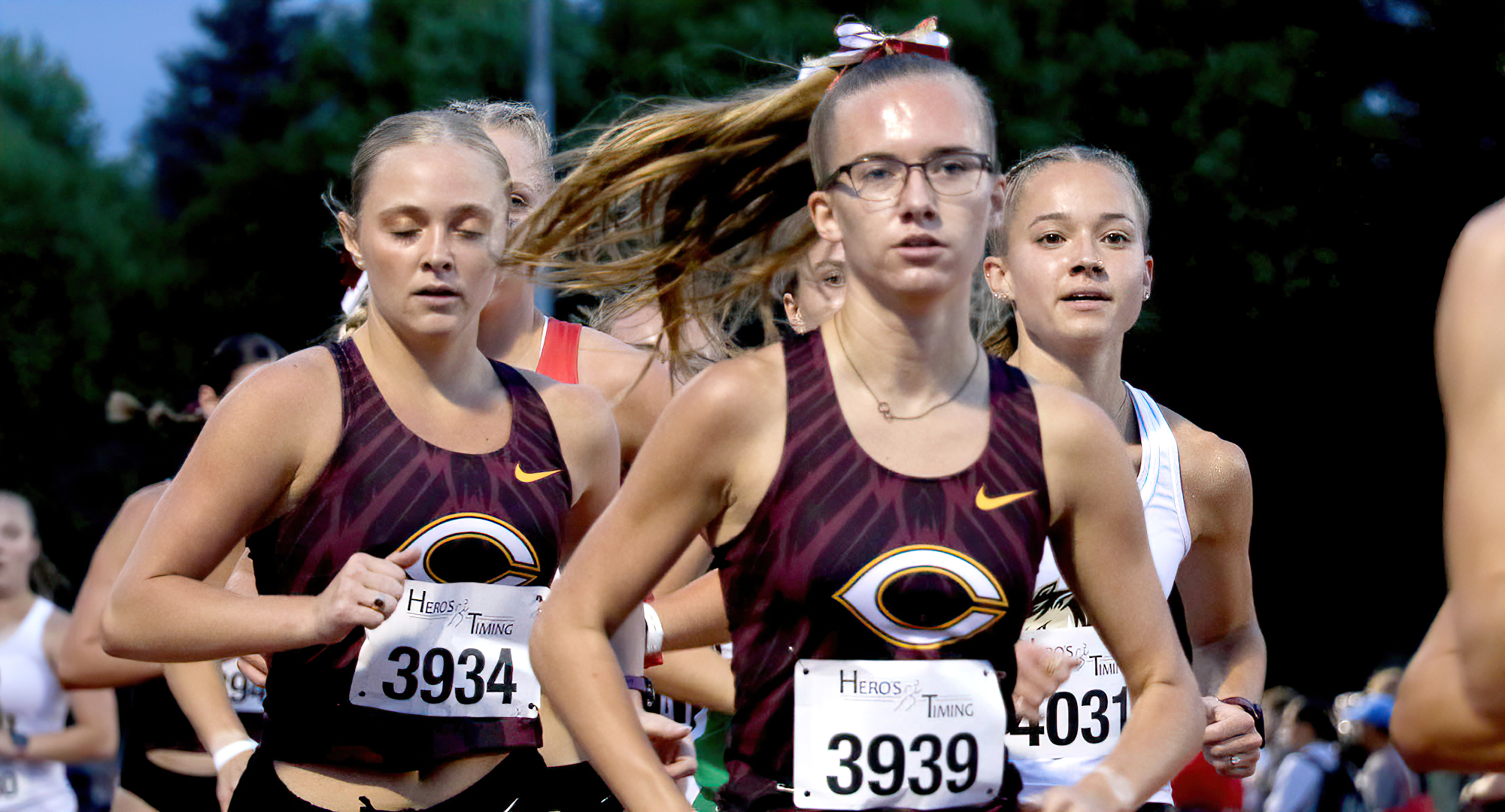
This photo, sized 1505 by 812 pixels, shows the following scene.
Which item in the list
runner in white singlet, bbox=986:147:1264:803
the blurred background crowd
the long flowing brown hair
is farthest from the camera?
the blurred background crowd

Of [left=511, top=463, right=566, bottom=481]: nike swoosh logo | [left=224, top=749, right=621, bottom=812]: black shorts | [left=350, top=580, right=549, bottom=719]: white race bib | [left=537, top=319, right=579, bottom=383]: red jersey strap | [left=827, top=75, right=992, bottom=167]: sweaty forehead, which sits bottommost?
[left=224, top=749, right=621, bottom=812]: black shorts

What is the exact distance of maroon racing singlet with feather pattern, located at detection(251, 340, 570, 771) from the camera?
3.44 meters

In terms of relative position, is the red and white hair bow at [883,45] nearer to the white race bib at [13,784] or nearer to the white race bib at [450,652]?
the white race bib at [450,652]

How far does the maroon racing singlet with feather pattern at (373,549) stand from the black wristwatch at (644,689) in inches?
11.2

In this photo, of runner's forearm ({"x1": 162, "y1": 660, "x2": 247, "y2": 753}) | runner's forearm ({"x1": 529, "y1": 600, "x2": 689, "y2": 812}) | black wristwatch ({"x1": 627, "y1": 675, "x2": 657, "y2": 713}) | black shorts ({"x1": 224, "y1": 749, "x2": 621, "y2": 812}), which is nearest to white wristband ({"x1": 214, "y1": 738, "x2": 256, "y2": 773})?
runner's forearm ({"x1": 162, "y1": 660, "x2": 247, "y2": 753})

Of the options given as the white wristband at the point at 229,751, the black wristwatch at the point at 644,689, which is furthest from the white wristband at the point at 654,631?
the white wristband at the point at 229,751

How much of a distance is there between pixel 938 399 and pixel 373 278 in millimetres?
1423

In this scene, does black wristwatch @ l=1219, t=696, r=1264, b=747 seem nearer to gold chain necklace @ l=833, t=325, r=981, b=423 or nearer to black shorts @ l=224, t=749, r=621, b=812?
gold chain necklace @ l=833, t=325, r=981, b=423

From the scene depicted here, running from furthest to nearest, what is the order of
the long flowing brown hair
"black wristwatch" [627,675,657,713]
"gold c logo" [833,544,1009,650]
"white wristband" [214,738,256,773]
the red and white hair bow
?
"white wristband" [214,738,256,773] < "black wristwatch" [627,675,657,713] < the long flowing brown hair < the red and white hair bow < "gold c logo" [833,544,1009,650]

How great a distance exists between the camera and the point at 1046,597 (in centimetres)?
377

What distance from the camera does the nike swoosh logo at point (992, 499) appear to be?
2.76 meters

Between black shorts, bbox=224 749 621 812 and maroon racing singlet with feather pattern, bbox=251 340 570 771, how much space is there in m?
0.06

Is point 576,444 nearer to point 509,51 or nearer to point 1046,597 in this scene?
point 1046,597

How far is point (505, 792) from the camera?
357 centimetres
